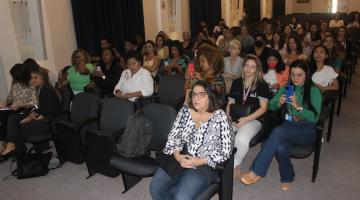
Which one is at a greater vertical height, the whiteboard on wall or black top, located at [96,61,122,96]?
the whiteboard on wall

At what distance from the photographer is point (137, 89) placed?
14.2ft

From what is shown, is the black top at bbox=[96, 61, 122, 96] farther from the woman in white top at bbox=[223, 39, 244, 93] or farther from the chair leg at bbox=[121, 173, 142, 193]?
the chair leg at bbox=[121, 173, 142, 193]

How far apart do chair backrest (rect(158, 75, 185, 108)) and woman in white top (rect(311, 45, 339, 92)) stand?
1.79m

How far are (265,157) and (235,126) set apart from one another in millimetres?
441

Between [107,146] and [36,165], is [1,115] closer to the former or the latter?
[36,165]

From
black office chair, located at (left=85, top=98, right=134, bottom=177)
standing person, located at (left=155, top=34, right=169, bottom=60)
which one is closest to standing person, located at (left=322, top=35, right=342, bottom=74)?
standing person, located at (left=155, top=34, right=169, bottom=60)

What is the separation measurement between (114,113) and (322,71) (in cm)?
284

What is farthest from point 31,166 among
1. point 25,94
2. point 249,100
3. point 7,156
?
point 249,100

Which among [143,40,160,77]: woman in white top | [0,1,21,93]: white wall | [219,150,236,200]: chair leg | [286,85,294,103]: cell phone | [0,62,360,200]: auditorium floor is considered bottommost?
[0,62,360,200]: auditorium floor

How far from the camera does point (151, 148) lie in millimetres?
3150

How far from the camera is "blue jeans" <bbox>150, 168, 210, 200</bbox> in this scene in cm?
237

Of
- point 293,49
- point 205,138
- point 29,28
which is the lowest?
point 205,138

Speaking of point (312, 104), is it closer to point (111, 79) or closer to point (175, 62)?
point (111, 79)

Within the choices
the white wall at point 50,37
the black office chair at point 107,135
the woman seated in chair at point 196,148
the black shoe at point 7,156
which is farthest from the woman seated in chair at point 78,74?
the woman seated in chair at point 196,148
